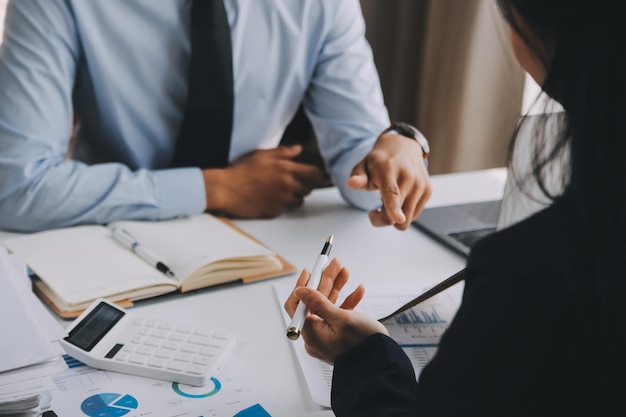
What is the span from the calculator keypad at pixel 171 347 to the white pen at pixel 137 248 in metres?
0.15

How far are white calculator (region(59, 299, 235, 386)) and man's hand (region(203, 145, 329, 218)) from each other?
42cm

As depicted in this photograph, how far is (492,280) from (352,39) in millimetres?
1099

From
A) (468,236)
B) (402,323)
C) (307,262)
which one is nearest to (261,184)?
(307,262)

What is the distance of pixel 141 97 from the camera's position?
1.42 meters

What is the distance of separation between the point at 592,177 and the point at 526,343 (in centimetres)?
13

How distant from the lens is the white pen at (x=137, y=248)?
1.08 m

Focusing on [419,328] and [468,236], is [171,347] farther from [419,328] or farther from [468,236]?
[468,236]

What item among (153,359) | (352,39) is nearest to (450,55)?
(352,39)

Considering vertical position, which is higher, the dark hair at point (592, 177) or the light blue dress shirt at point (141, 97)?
the dark hair at point (592, 177)

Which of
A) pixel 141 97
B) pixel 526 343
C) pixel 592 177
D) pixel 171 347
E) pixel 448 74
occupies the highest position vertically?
pixel 592 177

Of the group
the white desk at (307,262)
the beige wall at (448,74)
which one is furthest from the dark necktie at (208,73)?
the beige wall at (448,74)

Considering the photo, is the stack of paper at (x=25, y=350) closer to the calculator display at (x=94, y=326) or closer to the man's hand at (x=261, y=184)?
the calculator display at (x=94, y=326)

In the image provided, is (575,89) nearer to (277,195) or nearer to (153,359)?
(153,359)

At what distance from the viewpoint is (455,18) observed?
2344 mm
